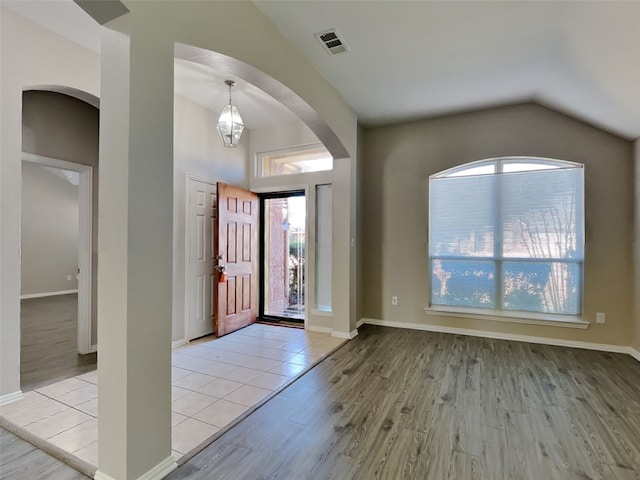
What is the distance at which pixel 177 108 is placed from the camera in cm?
382

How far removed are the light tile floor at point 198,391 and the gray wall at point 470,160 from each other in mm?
1384

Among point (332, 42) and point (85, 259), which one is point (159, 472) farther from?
point (332, 42)

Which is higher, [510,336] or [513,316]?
[513,316]

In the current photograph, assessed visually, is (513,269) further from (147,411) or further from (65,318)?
(65,318)

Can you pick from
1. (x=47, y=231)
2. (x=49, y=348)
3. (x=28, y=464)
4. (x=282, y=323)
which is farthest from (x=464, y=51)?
(x=47, y=231)

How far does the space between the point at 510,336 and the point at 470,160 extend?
2.35 m

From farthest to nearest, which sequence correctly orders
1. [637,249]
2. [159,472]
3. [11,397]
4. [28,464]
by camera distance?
[637,249] < [11,397] < [28,464] < [159,472]

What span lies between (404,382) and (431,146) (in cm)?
316

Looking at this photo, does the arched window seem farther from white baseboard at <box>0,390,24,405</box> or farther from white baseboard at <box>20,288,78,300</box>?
white baseboard at <box>20,288,78,300</box>

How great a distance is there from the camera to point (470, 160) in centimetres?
420

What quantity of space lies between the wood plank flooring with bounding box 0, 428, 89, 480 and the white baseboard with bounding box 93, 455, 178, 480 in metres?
0.17

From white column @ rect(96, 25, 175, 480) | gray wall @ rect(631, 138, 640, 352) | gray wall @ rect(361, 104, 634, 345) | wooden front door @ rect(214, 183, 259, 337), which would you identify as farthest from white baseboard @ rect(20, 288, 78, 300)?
gray wall @ rect(631, 138, 640, 352)

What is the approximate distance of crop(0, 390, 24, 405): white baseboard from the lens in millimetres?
2391

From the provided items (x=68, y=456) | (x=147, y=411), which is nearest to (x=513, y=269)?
(x=147, y=411)
